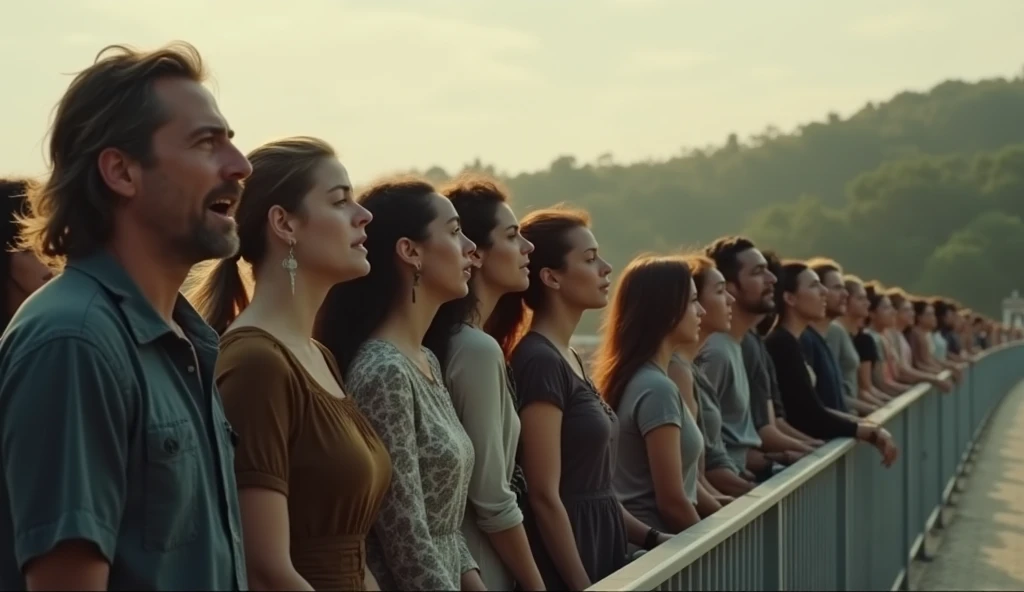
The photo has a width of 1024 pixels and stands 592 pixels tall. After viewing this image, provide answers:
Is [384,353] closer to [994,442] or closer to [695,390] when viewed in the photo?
[695,390]

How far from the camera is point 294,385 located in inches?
135

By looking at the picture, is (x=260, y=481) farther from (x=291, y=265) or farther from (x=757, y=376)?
(x=757, y=376)

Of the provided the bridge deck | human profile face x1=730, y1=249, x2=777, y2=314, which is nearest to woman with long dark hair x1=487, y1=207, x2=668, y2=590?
human profile face x1=730, y1=249, x2=777, y2=314

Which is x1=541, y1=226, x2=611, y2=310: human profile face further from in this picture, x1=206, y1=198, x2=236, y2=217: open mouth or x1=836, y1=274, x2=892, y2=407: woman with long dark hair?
x1=836, y1=274, x2=892, y2=407: woman with long dark hair

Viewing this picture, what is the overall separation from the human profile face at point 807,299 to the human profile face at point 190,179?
6.90 metres

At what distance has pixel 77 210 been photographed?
2865 millimetres

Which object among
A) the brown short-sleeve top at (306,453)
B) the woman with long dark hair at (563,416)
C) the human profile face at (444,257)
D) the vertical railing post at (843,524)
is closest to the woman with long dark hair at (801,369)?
the vertical railing post at (843,524)

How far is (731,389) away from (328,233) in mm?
4156

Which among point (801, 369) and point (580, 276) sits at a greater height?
point (580, 276)

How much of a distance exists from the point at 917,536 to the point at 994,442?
1369 cm

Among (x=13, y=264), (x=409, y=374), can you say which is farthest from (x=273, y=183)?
(x=13, y=264)

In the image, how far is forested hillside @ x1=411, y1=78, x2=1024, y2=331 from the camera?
116m

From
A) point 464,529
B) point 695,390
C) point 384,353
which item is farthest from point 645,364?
point 384,353

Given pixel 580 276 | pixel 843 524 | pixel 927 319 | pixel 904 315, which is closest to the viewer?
pixel 580 276
